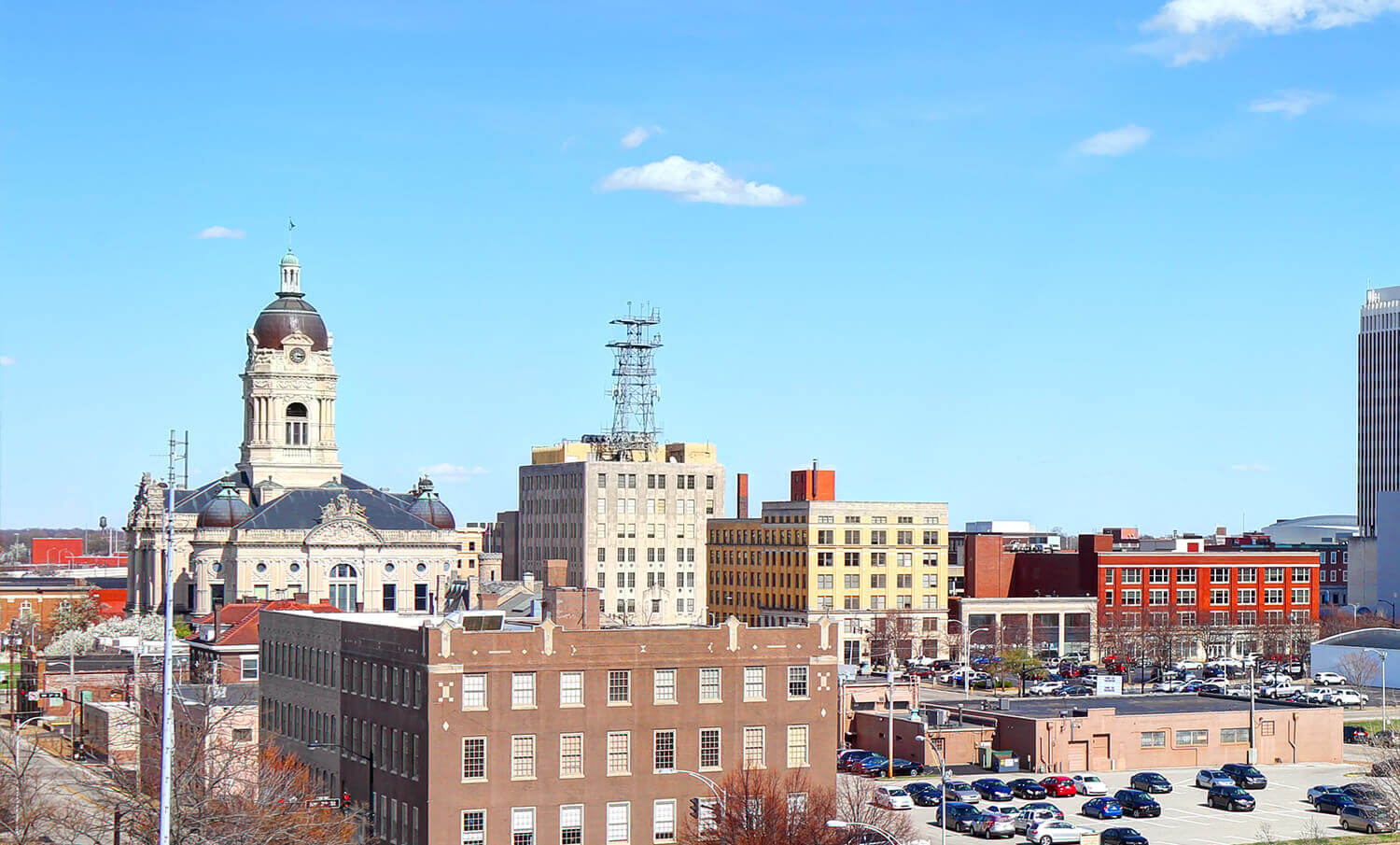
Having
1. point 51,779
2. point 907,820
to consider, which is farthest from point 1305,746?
point 51,779

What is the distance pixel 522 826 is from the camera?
74.0 metres

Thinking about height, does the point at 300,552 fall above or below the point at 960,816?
above

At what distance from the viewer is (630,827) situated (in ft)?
248

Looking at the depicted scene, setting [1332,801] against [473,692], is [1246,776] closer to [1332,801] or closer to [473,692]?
[1332,801]

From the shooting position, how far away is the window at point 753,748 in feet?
256

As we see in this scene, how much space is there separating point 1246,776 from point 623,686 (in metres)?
44.6

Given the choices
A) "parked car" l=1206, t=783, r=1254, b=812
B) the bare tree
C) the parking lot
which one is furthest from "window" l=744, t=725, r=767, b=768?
the bare tree

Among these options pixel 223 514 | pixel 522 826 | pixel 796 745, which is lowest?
pixel 522 826

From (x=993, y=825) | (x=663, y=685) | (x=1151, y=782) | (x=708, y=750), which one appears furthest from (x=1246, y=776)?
(x=663, y=685)

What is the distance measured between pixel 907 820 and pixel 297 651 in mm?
29497

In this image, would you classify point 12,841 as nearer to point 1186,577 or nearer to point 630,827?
point 630,827

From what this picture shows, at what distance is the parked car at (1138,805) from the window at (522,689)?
3570 centimetres

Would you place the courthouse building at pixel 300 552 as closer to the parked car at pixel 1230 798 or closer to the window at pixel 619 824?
the parked car at pixel 1230 798

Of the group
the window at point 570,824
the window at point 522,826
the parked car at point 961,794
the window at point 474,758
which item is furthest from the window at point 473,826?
the parked car at point 961,794
